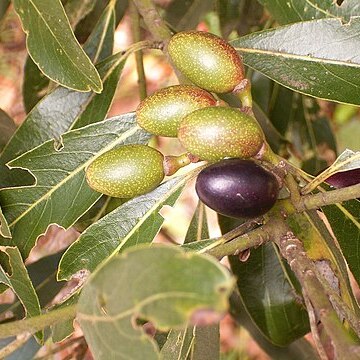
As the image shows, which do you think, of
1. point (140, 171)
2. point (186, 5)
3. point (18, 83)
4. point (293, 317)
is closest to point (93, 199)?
point (140, 171)

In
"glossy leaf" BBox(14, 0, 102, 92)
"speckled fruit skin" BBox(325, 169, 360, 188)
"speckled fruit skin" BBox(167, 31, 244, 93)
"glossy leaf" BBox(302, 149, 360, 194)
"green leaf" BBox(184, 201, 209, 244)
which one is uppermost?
"glossy leaf" BBox(14, 0, 102, 92)

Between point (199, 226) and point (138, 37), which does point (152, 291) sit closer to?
point (199, 226)

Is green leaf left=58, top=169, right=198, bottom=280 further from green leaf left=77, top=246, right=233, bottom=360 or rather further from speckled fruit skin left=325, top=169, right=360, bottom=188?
green leaf left=77, top=246, right=233, bottom=360

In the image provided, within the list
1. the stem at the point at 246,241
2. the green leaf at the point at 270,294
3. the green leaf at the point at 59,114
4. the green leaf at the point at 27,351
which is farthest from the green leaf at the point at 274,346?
the stem at the point at 246,241

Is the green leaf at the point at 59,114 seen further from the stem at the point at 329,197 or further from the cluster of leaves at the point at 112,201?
the stem at the point at 329,197

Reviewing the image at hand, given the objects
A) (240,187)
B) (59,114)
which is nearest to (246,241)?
(240,187)

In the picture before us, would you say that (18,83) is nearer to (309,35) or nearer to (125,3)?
(125,3)

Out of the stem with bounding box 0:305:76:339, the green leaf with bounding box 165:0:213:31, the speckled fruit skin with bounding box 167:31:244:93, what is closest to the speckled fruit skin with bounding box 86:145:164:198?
the speckled fruit skin with bounding box 167:31:244:93
